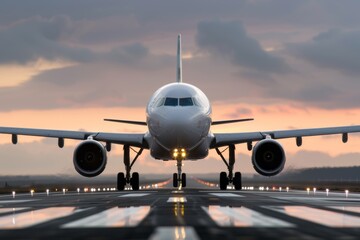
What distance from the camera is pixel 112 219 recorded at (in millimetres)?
14664

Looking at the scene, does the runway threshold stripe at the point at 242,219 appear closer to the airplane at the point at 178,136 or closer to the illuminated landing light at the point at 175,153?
the airplane at the point at 178,136

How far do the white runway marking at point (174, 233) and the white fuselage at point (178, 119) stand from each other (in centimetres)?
1860

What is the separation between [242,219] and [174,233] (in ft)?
11.3

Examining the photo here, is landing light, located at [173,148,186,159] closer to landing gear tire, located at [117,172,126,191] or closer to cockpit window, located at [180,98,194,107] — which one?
cockpit window, located at [180,98,194,107]

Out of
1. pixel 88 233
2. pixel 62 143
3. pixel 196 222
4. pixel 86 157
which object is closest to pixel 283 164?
pixel 86 157

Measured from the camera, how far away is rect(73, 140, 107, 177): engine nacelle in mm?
32531

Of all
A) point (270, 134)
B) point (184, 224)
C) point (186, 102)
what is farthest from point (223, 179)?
point (184, 224)

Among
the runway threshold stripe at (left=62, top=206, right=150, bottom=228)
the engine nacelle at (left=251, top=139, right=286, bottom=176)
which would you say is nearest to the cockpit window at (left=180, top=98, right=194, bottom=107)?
the engine nacelle at (left=251, top=139, right=286, bottom=176)

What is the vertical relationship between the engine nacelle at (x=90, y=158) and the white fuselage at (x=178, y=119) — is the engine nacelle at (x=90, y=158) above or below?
below

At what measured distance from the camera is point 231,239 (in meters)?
10.5

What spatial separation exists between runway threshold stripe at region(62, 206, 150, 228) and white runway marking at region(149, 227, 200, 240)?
1241mm

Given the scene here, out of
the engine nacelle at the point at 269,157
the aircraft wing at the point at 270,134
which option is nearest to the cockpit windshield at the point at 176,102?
the engine nacelle at the point at 269,157

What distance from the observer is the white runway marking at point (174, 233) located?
1070 centimetres

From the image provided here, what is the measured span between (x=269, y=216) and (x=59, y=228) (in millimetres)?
5024
